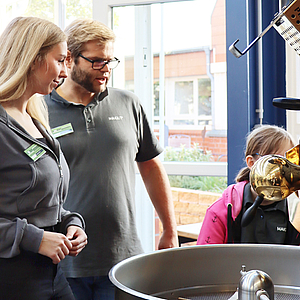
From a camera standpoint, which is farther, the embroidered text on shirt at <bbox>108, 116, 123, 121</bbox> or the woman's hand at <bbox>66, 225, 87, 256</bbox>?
the embroidered text on shirt at <bbox>108, 116, 123, 121</bbox>

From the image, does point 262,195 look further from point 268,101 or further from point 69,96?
point 268,101

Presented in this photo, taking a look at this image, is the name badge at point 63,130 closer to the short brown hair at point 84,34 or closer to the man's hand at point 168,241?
the short brown hair at point 84,34

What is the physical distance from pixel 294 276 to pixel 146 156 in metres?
1.19

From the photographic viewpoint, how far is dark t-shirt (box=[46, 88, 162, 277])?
5.31 ft

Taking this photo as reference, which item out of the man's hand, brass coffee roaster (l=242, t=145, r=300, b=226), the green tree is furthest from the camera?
the green tree

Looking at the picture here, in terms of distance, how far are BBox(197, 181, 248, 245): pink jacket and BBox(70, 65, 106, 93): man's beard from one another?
2.21ft

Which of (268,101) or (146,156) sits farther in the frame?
(268,101)

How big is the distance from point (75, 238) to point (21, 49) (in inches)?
25.6

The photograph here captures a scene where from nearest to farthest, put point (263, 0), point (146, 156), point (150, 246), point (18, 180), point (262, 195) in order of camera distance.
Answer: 1. point (262, 195)
2. point (18, 180)
3. point (146, 156)
4. point (263, 0)
5. point (150, 246)

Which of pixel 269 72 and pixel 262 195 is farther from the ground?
pixel 269 72

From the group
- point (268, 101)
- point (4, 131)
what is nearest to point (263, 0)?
point (268, 101)

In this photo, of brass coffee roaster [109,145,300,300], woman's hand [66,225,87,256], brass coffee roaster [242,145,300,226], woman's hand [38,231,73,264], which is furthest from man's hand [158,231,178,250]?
brass coffee roaster [242,145,300,226]

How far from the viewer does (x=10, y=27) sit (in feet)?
4.55

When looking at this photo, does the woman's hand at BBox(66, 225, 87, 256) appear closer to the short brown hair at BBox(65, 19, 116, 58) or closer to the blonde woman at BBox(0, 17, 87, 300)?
the blonde woman at BBox(0, 17, 87, 300)
